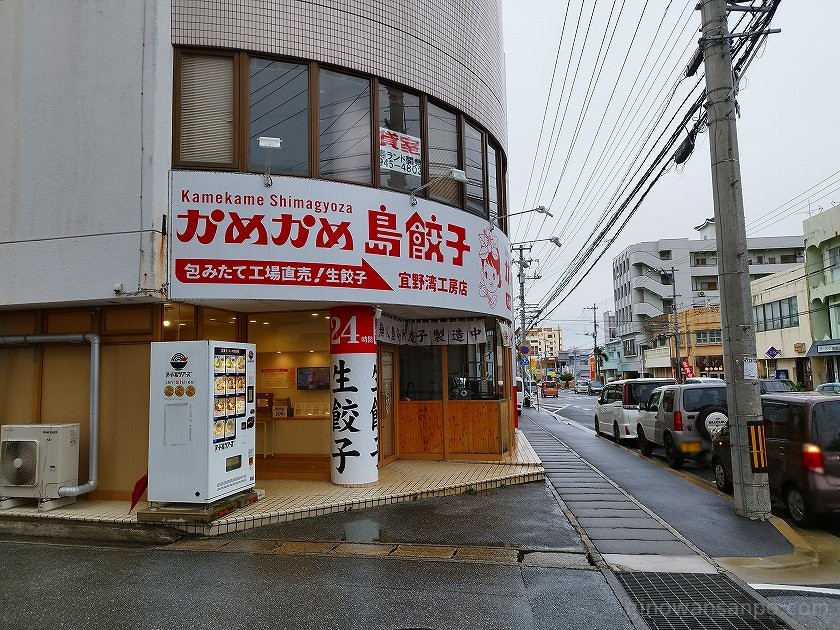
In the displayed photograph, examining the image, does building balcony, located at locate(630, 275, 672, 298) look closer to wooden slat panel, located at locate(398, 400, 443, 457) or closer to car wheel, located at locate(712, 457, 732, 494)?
wooden slat panel, located at locate(398, 400, 443, 457)

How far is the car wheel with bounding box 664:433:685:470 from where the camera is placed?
13016 millimetres

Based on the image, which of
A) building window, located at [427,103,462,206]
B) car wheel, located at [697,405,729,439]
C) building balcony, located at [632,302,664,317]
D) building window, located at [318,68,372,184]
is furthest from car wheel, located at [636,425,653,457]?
building balcony, located at [632,302,664,317]

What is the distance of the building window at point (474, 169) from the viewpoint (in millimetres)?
12234

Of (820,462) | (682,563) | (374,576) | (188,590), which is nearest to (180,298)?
(188,590)

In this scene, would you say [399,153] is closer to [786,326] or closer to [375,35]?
[375,35]

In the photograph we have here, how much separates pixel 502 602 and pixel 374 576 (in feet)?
4.60

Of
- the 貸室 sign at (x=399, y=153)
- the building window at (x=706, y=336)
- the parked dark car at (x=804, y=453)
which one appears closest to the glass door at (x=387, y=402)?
the 貸室 sign at (x=399, y=153)

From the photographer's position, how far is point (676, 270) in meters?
69.7

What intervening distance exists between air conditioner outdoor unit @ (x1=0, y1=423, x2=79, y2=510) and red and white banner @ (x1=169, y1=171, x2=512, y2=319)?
8.67 feet

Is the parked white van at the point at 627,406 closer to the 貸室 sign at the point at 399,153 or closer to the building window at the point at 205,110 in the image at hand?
the 貸室 sign at the point at 399,153

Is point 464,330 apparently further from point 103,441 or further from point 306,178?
point 103,441

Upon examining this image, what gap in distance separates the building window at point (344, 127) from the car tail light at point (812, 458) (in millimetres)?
Result: 7583

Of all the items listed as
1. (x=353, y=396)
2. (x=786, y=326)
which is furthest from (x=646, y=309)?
(x=353, y=396)

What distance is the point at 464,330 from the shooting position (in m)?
12.7
